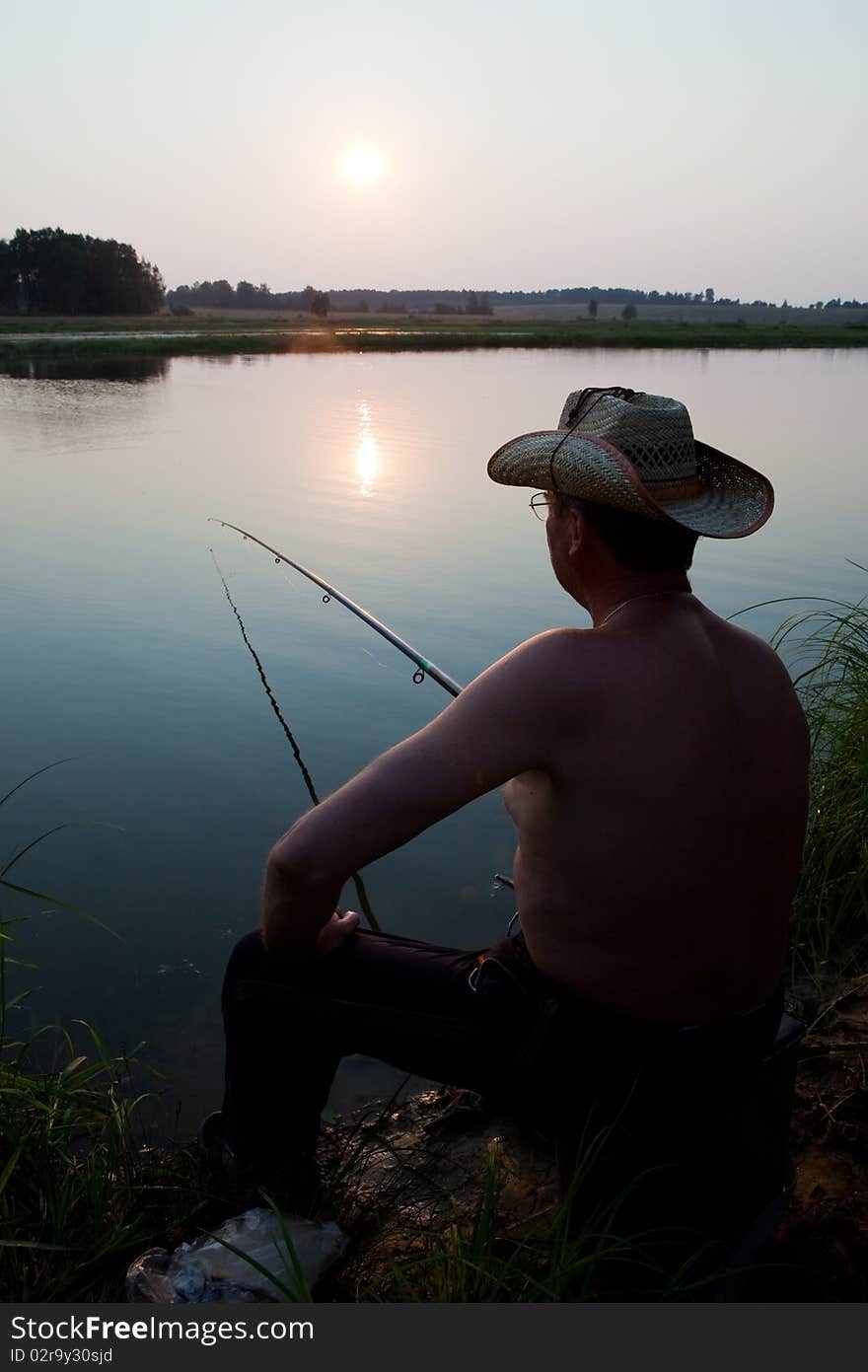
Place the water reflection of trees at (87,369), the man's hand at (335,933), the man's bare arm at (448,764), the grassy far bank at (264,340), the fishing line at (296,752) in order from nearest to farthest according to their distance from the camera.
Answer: the man's bare arm at (448,764)
the man's hand at (335,933)
the fishing line at (296,752)
the water reflection of trees at (87,369)
the grassy far bank at (264,340)

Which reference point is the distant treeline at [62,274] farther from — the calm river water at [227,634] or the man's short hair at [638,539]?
the man's short hair at [638,539]

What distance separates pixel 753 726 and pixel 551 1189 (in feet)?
4.06

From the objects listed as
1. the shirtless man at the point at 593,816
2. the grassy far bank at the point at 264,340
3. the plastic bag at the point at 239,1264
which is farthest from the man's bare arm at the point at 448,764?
the grassy far bank at the point at 264,340

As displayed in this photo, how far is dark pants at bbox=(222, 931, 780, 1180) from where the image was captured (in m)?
1.77

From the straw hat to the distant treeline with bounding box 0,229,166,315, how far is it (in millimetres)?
78702

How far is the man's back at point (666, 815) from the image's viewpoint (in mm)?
1578

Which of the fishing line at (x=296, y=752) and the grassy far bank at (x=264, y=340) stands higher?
the grassy far bank at (x=264, y=340)

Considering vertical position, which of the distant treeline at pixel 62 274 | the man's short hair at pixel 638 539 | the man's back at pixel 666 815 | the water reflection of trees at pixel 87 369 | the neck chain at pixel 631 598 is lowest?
the man's back at pixel 666 815

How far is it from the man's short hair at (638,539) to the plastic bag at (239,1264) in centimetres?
119

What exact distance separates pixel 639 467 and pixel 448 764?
23.3 inches

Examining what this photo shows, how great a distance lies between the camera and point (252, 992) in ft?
6.25

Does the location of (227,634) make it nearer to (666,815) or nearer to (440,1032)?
(440,1032)

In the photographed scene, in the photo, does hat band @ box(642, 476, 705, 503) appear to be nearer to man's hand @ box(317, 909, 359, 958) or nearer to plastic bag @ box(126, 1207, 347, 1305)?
man's hand @ box(317, 909, 359, 958)

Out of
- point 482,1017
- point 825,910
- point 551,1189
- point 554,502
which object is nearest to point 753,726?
point 554,502
